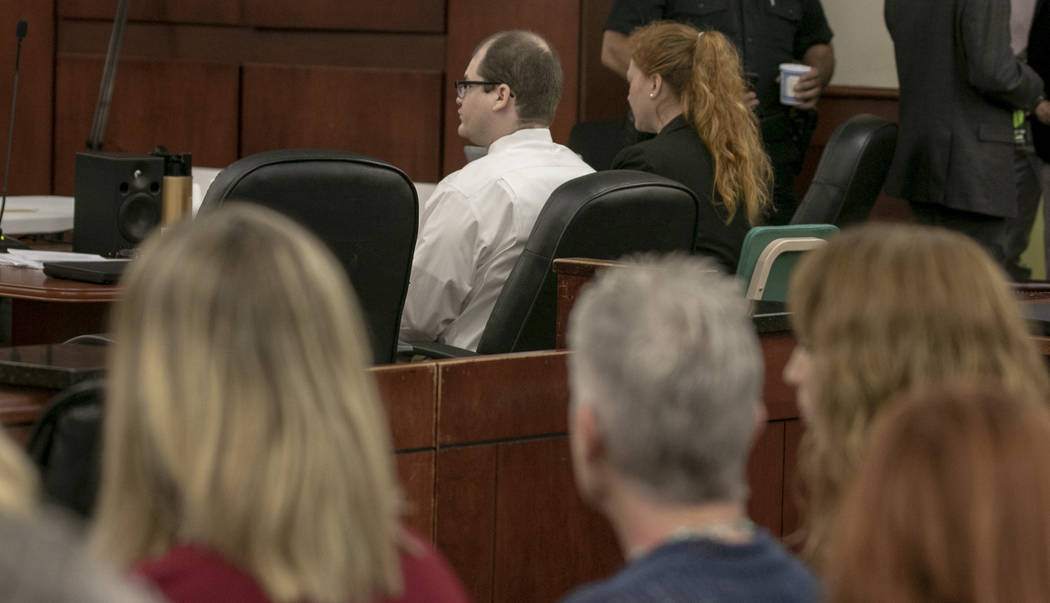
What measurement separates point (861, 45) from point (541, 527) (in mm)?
3944

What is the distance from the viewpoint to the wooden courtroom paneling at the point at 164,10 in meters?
5.71

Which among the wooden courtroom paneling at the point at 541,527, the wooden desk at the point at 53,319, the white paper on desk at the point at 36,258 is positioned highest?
the white paper on desk at the point at 36,258

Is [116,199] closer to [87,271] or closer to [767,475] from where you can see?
[87,271]

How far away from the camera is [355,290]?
8.59 feet

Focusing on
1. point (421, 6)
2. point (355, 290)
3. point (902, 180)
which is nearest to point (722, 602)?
point (355, 290)

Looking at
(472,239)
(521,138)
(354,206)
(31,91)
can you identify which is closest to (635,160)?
(521,138)

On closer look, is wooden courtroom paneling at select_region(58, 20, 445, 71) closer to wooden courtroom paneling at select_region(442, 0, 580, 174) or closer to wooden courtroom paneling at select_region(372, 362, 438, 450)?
wooden courtroom paneling at select_region(442, 0, 580, 174)

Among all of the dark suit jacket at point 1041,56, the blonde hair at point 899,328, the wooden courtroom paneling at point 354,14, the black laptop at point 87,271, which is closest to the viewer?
the blonde hair at point 899,328

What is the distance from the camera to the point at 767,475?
2.38m

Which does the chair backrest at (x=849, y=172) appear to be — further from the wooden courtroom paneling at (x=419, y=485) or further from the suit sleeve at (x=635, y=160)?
the wooden courtroom paneling at (x=419, y=485)

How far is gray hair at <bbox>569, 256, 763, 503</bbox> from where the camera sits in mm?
1132

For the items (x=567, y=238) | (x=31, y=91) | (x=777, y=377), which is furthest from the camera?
(x=31, y=91)

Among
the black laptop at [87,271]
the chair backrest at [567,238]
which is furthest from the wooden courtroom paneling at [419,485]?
the black laptop at [87,271]

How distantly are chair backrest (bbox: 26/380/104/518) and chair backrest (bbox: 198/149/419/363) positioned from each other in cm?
97
